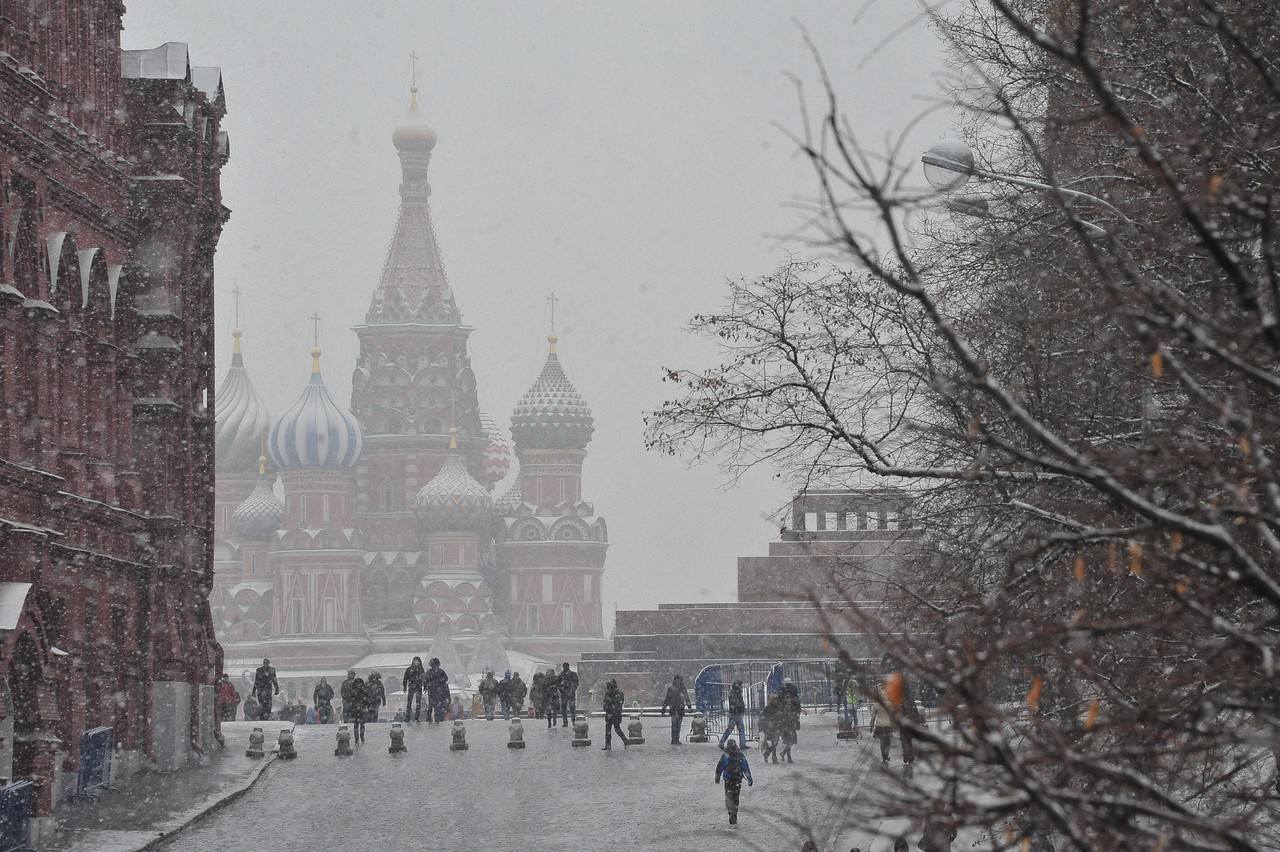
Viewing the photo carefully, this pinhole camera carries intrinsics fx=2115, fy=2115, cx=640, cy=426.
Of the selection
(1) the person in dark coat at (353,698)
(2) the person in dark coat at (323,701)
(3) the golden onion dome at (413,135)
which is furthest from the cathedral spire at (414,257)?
(1) the person in dark coat at (353,698)

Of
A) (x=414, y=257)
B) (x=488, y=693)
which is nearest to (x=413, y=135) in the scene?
(x=414, y=257)

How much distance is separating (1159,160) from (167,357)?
2568 centimetres

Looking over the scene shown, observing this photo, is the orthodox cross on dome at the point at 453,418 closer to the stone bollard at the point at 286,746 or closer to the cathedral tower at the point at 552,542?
the cathedral tower at the point at 552,542

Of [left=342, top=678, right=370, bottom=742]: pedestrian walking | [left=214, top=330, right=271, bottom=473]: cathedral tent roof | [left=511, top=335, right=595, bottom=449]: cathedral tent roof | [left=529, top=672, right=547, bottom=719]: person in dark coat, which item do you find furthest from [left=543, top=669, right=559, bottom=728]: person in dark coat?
[left=214, top=330, right=271, bottom=473]: cathedral tent roof

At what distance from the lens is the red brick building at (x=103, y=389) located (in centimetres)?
2322

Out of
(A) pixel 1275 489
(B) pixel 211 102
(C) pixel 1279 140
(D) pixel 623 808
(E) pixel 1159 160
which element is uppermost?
(B) pixel 211 102

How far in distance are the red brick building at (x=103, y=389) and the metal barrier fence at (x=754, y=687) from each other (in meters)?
9.17

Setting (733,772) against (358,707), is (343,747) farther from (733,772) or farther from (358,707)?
(733,772)

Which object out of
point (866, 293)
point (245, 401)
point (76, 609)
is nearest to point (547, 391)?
point (245, 401)

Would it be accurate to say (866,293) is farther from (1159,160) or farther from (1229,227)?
(1159,160)

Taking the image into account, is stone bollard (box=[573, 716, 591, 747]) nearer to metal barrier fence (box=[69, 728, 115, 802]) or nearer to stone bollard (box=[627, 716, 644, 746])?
stone bollard (box=[627, 716, 644, 746])

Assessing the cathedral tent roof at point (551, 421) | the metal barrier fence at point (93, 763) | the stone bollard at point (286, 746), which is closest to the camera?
the metal barrier fence at point (93, 763)

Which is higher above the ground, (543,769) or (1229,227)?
(1229,227)

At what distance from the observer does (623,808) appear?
24031mm
